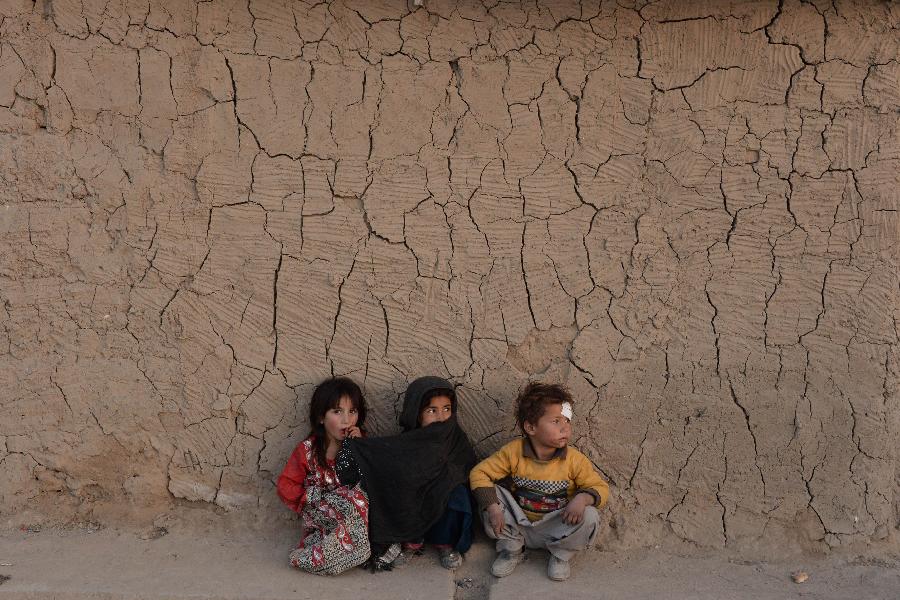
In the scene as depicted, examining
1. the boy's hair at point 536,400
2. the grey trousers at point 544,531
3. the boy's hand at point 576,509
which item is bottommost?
the grey trousers at point 544,531

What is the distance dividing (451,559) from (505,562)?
19 cm

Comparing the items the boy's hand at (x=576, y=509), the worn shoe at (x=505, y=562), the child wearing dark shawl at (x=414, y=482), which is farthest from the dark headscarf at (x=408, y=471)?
the boy's hand at (x=576, y=509)

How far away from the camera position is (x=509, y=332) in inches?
127

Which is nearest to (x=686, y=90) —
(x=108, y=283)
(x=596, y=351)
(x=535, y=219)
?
(x=535, y=219)

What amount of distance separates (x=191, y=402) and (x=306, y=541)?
669 millimetres

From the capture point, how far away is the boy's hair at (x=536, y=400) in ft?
9.97

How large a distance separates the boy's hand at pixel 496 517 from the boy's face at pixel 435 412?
351 millimetres

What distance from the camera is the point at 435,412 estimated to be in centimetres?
315

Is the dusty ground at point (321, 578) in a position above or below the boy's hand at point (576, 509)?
below

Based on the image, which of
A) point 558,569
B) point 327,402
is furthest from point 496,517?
point 327,402

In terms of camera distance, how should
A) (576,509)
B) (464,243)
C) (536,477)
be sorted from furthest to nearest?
(464,243), (536,477), (576,509)

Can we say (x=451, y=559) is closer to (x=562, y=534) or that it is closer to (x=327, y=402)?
(x=562, y=534)

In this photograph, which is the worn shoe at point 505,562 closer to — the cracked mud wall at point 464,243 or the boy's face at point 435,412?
the cracked mud wall at point 464,243

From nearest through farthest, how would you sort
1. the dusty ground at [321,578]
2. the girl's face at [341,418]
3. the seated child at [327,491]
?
1. the dusty ground at [321,578]
2. the seated child at [327,491]
3. the girl's face at [341,418]
